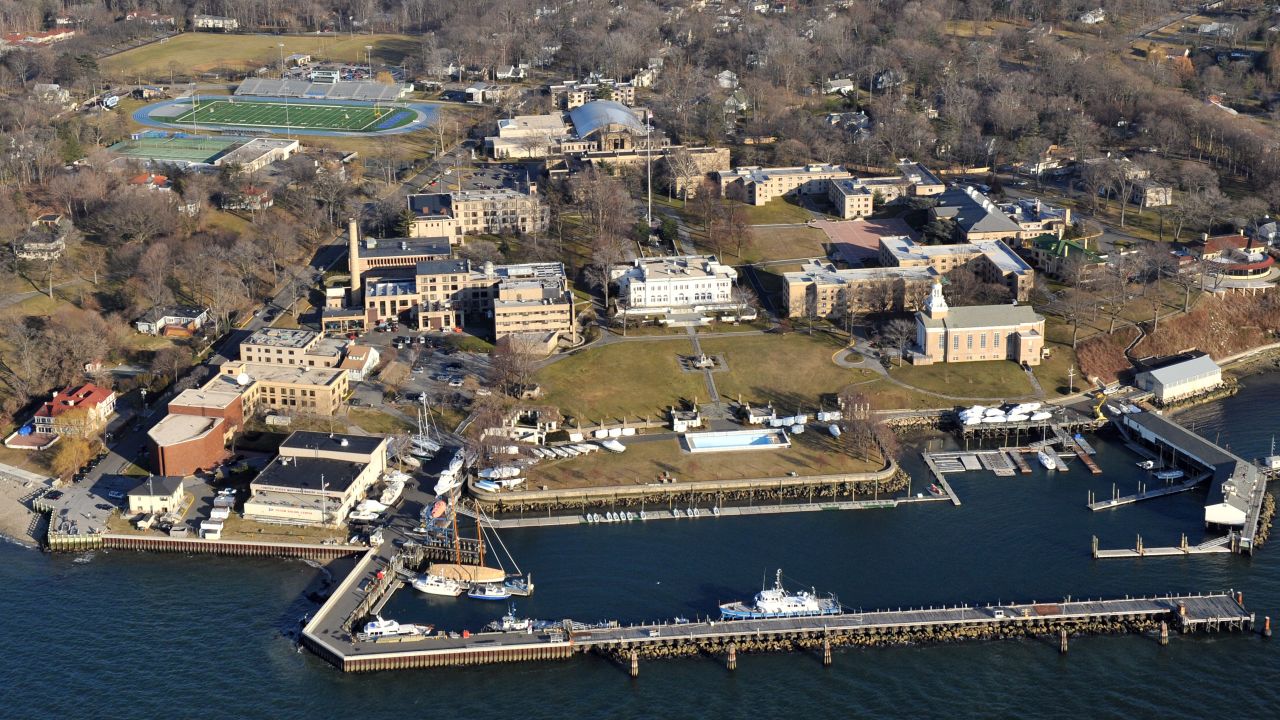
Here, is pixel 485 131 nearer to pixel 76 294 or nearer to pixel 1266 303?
pixel 76 294

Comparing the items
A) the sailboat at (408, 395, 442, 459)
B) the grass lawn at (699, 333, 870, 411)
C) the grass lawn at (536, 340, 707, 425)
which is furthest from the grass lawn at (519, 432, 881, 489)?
the grass lawn at (699, 333, 870, 411)

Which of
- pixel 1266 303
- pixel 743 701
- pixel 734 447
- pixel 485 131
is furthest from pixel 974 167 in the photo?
pixel 743 701

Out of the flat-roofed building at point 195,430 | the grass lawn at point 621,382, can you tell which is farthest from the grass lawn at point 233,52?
the grass lawn at point 621,382

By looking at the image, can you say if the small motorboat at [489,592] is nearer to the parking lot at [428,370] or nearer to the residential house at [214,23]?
the parking lot at [428,370]

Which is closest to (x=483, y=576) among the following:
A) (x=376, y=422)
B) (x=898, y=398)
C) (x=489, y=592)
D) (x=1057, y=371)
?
A: (x=489, y=592)

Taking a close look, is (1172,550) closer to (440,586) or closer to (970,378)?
(970,378)
